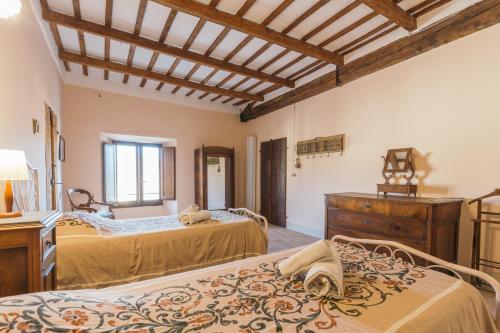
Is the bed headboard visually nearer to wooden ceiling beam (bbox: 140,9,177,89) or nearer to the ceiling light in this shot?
the ceiling light

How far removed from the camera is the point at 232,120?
21.3 ft

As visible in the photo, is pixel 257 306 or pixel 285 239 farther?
pixel 285 239

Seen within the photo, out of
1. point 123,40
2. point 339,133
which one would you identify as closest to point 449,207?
point 339,133

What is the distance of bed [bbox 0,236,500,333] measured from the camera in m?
0.80

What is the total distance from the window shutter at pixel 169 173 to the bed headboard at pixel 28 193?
3.25 m

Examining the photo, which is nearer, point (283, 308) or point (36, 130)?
point (283, 308)

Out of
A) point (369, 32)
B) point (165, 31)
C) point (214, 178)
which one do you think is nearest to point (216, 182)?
point (214, 178)

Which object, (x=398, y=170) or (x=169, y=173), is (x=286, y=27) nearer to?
(x=398, y=170)

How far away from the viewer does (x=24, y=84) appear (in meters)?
2.18

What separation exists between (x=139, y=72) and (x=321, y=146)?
139 inches

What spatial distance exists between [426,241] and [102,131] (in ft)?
18.2

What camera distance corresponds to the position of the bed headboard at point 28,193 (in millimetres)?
1945

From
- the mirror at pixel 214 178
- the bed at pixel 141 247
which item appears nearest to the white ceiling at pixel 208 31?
the mirror at pixel 214 178

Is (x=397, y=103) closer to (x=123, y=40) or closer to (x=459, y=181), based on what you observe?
(x=459, y=181)
